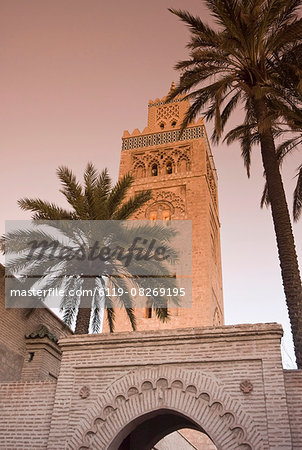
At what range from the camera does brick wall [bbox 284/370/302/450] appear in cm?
578

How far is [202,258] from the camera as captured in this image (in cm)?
1806

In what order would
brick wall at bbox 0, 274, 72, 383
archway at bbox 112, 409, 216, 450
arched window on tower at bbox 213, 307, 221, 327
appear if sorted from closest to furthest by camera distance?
archway at bbox 112, 409, 216, 450, brick wall at bbox 0, 274, 72, 383, arched window on tower at bbox 213, 307, 221, 327

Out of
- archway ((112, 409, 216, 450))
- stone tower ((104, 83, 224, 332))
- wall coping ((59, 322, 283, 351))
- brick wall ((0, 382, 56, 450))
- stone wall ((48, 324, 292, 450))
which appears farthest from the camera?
stone tower ((104, 83, 224, 332))

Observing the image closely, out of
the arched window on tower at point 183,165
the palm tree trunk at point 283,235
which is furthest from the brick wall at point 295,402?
the arched window on tower at point 183,165

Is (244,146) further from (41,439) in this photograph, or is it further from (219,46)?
(41,439)

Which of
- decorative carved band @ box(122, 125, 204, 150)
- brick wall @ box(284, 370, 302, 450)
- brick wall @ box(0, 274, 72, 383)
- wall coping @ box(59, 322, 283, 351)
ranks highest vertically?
decorative carved band @ box(122, 125, 204, 150)

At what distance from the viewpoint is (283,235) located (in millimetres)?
8398

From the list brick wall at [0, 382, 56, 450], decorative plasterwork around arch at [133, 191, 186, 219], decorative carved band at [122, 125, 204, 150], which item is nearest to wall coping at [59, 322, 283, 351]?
brick wall at [0, 382, 56, 450]

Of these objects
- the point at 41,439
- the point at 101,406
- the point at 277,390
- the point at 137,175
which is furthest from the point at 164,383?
the point at 137,175

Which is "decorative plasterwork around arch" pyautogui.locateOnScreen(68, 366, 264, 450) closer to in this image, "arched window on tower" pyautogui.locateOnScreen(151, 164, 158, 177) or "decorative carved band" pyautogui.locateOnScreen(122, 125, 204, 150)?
"arched window on tower" pyautogui.locateOnScreen(151, 164, 158, 177)

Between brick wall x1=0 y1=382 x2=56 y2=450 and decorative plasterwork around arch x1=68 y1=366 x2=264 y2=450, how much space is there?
0.66 m

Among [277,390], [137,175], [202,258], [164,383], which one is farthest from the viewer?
[137,175]

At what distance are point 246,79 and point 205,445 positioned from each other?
493 inches

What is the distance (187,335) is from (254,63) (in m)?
5.93
